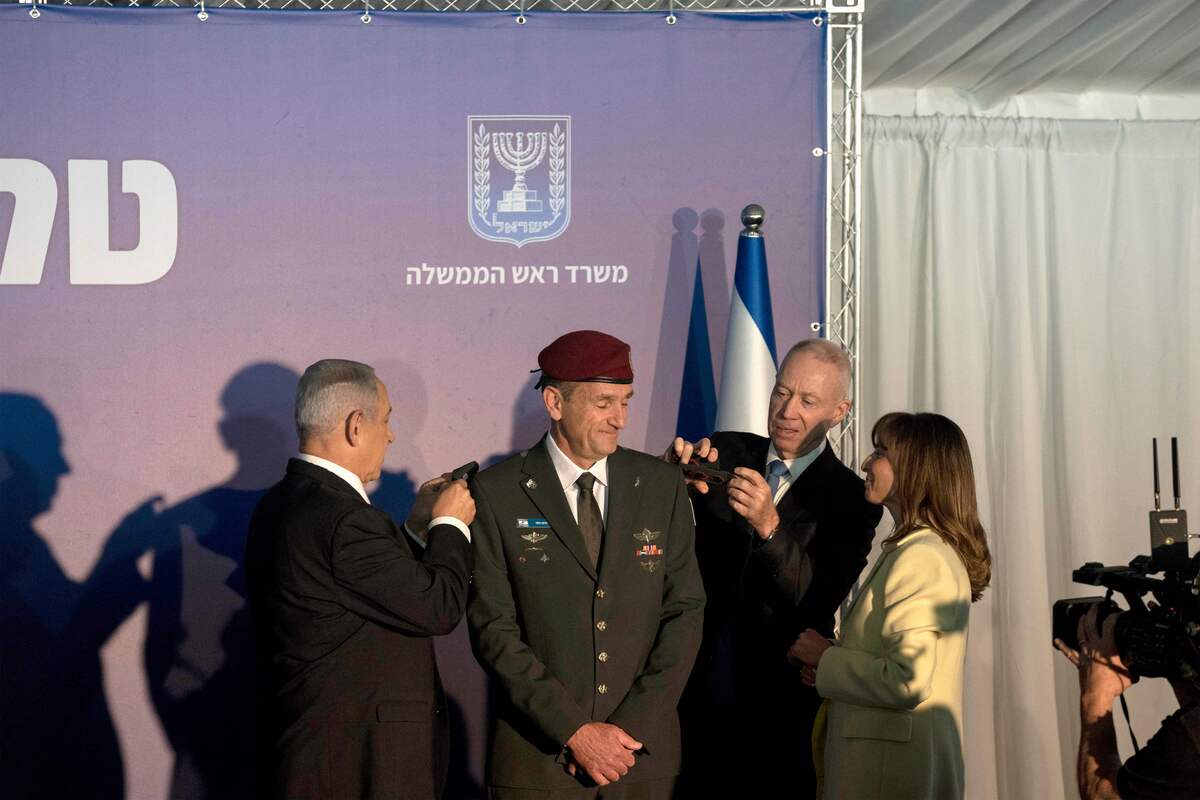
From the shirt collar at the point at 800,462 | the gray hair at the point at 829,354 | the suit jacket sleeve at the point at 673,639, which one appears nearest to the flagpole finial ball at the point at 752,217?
the gray hair at the point at 829,354

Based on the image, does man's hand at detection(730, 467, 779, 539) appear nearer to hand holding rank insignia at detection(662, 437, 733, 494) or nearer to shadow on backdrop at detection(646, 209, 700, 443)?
hand holding rank insignia at detection(662, 437, 733, 494)

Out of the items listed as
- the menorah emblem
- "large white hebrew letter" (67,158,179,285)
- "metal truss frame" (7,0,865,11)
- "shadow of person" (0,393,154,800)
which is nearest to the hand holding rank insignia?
the menorah emblem

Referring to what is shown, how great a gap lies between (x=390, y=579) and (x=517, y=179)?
1794 millimetres

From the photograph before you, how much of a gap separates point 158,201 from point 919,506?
2.66 m

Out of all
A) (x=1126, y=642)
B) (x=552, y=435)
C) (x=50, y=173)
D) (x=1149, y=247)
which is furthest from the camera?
(x=1149, y=247)

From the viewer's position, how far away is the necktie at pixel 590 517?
3172 mm

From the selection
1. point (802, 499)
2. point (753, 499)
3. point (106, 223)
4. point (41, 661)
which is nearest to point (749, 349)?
point (802, 499)

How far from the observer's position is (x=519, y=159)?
430 cm

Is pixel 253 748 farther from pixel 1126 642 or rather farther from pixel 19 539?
pixel 1126 642

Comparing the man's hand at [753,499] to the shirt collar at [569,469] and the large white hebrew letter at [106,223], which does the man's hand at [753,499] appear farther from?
the large white hebrew letter at [106,223]

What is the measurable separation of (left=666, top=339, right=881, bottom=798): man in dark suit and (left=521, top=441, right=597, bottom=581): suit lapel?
412mm

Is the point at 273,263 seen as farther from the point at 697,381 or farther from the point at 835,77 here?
the point at 835,77

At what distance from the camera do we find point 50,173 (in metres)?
4.21

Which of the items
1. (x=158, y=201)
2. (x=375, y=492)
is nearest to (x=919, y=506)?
(x=375, y=492)
